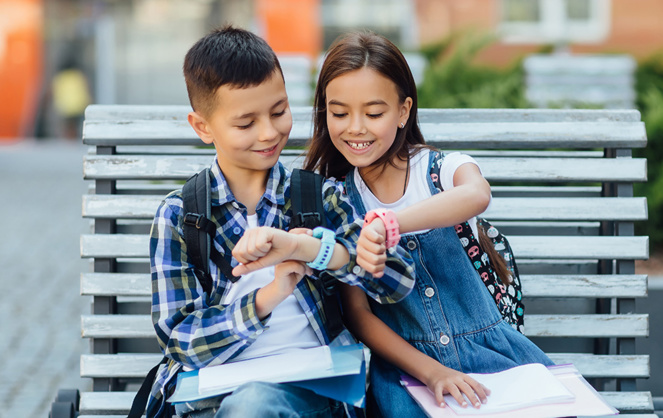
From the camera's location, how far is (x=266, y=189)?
2303mm

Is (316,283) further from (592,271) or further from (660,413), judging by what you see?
(660,413)

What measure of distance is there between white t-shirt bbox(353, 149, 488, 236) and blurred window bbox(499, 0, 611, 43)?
34.1ft

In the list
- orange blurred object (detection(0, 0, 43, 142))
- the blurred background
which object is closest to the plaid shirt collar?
the blurred background

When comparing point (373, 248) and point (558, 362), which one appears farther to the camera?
point (558, 362)

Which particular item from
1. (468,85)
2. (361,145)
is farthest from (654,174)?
(361,145)

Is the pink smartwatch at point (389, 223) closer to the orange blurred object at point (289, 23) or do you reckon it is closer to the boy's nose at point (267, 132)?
the boy's nose at point (267, 132)

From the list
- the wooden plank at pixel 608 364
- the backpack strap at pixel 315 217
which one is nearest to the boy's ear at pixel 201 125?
the backpack strap at pixel 315 217

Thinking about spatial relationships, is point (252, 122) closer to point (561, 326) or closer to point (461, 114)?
point (461, 114)

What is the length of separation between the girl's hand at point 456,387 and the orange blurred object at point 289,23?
34.5 feet

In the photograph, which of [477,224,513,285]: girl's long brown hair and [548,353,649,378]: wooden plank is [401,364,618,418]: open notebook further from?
[548,353,649,378]: wooden plank

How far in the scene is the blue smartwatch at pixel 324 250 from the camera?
2.05 meters

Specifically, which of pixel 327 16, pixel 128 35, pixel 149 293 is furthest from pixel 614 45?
pixel 149 293

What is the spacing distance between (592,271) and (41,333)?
3.69m

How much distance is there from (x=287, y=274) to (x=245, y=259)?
0.45ft
